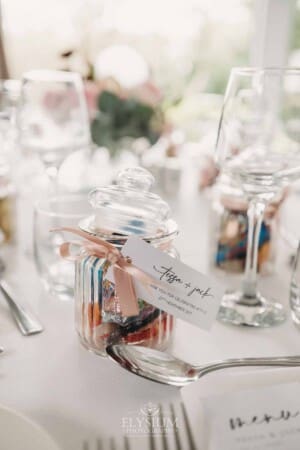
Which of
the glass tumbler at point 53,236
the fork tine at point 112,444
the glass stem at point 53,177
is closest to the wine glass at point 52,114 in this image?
the glass stem at point 53,177

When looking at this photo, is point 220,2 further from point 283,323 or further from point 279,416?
point 279,416

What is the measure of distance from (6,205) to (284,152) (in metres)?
0.45

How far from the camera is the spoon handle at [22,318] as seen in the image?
612 mm

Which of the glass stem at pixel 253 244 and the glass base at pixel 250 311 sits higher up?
the glass stem at pixel 253 244

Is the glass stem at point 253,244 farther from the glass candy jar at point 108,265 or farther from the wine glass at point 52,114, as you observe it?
the wine glass at point 52,114

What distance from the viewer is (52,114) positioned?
3.07ft

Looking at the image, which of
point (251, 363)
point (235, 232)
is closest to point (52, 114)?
point (235, 232)

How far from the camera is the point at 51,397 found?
1.61 feet

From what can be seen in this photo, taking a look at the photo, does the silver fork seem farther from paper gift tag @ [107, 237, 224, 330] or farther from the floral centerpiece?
the floral centerpiece

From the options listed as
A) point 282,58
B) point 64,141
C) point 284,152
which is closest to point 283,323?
point 284,152

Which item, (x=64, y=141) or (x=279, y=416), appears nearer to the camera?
(x=279, y=416)

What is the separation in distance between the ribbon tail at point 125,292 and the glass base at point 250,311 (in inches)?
6.8

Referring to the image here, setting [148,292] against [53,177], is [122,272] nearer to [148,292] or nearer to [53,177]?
[148,292]

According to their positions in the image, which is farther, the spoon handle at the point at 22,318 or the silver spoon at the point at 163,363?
the spoon handle at the point at 22,318
